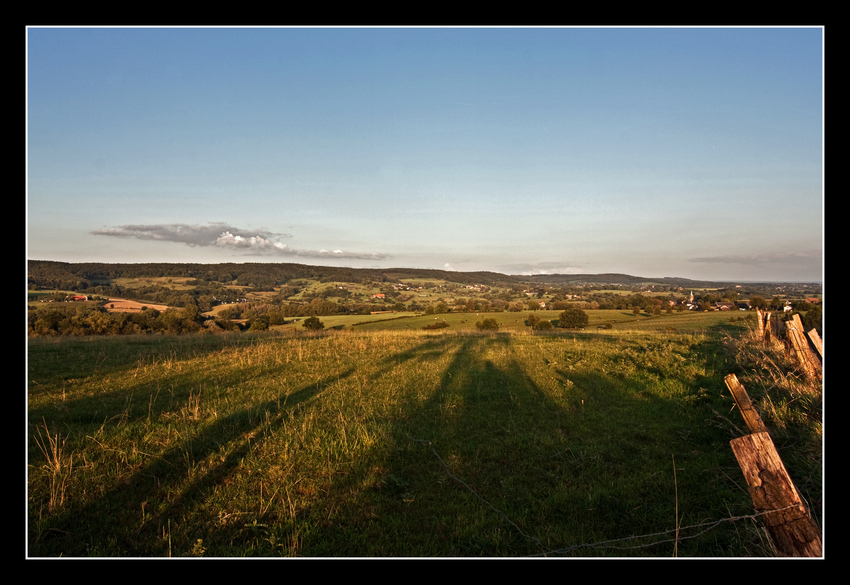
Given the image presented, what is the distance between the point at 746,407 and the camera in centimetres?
462

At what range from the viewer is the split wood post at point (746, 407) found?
430 cm

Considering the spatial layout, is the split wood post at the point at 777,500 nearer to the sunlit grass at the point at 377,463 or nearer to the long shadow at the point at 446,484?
the sunlit grass at the point at 377,463

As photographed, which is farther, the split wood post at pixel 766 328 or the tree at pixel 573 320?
the tree at pixel 573 320

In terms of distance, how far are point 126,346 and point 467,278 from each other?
3723 inches

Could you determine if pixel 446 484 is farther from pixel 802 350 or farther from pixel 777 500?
pixel 802 350

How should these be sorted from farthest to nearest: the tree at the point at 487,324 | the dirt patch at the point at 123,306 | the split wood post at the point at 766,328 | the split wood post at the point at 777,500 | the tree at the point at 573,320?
the tree at the point at 487,324
the tree at the point at 573,320
the dirt patch at the point at 123,306
the split wood post at the point at 766,328
the split wood post at the point at 777,500

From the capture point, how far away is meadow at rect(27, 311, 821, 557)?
4227 mm

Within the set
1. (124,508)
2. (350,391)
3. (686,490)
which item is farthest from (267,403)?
(686,490)

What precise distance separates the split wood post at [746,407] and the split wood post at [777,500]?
687mm

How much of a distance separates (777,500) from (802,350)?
7732 millimetres

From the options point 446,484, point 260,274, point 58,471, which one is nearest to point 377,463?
point 446,484

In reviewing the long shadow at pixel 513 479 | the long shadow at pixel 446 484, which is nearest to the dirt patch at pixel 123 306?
the long shadow at pixel 446 484

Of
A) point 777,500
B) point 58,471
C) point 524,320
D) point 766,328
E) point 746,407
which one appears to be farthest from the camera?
point 524,320
